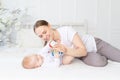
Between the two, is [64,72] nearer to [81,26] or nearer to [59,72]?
[59,72]

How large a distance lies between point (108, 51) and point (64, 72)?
0.47 meters

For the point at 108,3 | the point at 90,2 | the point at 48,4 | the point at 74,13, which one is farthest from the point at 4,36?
the point at 108,3

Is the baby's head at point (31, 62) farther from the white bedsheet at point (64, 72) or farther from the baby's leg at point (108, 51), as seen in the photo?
the baby's leg at point (108, 51)

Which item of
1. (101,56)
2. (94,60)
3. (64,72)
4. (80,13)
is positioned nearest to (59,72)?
(64,72)

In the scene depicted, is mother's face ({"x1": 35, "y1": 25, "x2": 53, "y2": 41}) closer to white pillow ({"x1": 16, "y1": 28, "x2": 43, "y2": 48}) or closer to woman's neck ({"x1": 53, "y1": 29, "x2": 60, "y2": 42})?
woman's neck ({"x1": 53, "y1": 29, "x2": 60, "y2": 42})

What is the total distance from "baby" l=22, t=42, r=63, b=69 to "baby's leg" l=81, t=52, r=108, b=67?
0.21m

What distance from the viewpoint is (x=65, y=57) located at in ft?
5.88

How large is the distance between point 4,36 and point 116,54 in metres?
1.23

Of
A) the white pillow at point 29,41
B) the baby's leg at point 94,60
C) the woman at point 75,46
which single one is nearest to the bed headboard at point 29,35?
the white pillow at point 29,41

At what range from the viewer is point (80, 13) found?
8.52ft

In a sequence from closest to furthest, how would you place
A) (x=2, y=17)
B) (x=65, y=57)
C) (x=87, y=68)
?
(x=87, y=68) < (x=65, y=57) < (x=2, y=17)

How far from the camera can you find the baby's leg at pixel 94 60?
173 cm

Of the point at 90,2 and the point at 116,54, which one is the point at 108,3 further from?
the point at 116,54

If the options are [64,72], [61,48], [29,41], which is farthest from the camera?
[29,41]
